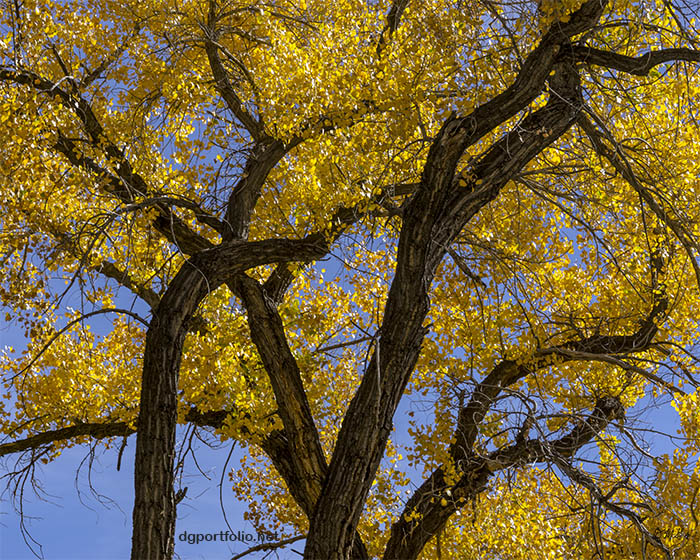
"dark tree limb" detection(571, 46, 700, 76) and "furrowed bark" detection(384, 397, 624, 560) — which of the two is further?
"furrowed bark" detection(384, 397, 624, 560)

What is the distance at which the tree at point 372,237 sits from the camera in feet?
16.3

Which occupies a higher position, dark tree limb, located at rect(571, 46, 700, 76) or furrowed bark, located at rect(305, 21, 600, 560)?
Answer: dark tree limb, located at rect(571, 46, 700, 76)

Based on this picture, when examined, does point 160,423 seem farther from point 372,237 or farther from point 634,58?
point 634,58

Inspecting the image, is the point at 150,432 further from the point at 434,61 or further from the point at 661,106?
the point at 661,106

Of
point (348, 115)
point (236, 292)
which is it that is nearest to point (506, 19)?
point (348, 115)

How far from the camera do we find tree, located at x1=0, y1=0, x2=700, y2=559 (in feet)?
16.3

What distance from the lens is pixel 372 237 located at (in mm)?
6129

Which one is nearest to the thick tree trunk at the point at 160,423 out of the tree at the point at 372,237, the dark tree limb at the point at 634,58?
the tree at the point at 372,237

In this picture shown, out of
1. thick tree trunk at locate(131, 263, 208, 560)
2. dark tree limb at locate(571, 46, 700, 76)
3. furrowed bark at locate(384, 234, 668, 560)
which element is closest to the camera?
dark tree limb at locate(571, 46, 700, 76)

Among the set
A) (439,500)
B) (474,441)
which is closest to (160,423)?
(439,500)

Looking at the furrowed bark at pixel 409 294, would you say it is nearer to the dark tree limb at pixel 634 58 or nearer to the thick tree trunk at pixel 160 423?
the dark tree limb at pixel 634 58

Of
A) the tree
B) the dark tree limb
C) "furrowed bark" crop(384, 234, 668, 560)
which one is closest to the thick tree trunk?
the tree

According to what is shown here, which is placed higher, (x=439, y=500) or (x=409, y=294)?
(x=409, y=294)

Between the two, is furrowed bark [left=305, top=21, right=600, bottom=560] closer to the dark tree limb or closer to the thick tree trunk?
the dark tree limb
